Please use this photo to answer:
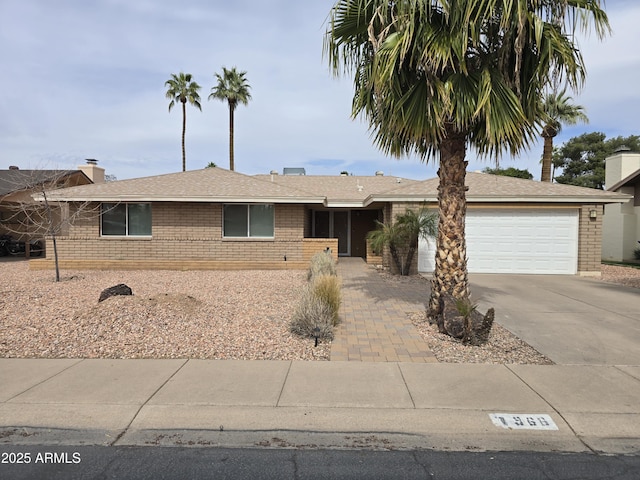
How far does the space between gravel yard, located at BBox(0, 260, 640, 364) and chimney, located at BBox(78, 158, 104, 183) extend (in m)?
17.0

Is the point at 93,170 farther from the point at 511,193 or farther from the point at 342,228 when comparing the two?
the point at 511,193

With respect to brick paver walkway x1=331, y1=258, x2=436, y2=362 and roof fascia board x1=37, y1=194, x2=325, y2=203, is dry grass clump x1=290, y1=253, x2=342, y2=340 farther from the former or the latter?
roof fascia board x1=37, y1=194, x2=325, y2=203

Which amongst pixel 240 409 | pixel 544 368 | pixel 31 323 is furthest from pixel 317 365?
pixel 31 323

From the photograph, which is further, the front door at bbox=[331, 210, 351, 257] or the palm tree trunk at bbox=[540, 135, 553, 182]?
the palm tree trunk at bbox=[540, 135, 553, 182]

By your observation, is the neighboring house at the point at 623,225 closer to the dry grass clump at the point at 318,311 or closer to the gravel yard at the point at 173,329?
the gravel yard at the point at 173,329

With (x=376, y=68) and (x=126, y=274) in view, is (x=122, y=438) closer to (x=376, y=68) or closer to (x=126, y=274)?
(x=376, y=68)

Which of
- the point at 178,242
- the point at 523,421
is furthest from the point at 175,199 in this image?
the point at 523,421

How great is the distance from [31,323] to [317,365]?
17.2 ft

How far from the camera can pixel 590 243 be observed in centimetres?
1434

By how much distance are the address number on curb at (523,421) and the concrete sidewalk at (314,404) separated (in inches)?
2.5

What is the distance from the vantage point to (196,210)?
1538cm

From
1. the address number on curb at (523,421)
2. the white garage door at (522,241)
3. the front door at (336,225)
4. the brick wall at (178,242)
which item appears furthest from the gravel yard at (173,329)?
the front door at (336,225)

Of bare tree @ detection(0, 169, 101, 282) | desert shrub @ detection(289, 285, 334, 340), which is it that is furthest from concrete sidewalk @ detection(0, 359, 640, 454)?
bare tree @ detection(0, 169, 101, 282)

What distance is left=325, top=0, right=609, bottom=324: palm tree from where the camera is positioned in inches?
241
